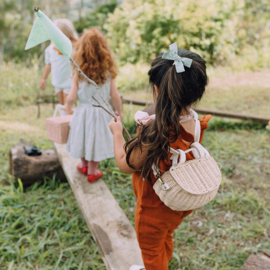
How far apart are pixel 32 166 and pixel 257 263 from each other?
7.63 ft

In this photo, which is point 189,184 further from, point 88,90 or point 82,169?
point 82,169

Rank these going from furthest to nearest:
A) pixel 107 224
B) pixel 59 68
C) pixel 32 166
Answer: pixel 59 68, pixel 32 166, pixel 107 224

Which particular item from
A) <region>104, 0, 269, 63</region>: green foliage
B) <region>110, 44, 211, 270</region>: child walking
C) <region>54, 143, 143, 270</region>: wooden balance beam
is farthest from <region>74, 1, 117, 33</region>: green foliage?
<region>110, 44, 211, 270</region>: child walking

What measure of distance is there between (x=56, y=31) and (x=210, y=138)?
3174mm

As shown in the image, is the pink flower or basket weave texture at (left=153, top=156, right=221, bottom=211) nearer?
basket weave texture at (left=153, top=156, right=221, bottom=211)

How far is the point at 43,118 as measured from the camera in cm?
474

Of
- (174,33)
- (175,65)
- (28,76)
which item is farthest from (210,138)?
(28,76)

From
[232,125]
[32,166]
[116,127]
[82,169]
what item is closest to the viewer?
[116,127]

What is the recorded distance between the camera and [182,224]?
2.33 metres

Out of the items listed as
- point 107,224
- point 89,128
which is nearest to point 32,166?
point 89,128

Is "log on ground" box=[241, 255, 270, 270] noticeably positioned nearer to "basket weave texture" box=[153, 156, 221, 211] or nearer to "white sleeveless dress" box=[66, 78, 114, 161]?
"basket weave texture" box=[153, 156, 221, 211]

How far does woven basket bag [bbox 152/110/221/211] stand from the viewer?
3.65ft

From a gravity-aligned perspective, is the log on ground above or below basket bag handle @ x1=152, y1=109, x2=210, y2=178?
below

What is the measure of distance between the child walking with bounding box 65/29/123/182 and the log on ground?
56.3 inches
